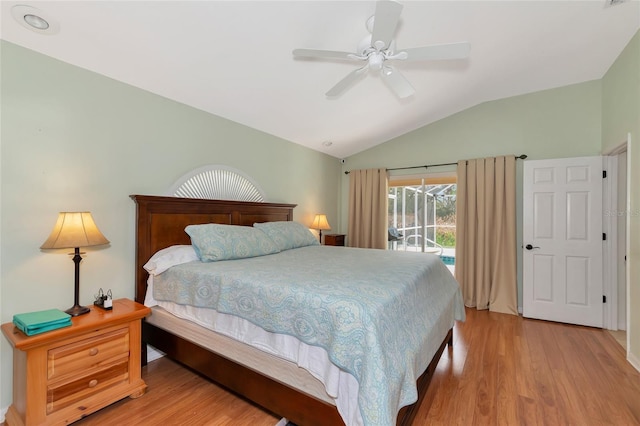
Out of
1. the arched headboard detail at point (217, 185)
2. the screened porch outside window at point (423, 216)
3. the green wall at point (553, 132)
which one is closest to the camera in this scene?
the green wall at point (553, 132)

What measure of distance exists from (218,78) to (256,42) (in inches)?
22.2

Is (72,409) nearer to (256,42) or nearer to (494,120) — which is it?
(256,42)

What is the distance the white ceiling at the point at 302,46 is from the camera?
188cm

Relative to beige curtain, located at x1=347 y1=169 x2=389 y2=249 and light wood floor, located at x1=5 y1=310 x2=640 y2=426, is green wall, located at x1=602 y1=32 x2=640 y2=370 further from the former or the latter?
beige curtain, located at x1=347 y1=169 x2=389 y2=249

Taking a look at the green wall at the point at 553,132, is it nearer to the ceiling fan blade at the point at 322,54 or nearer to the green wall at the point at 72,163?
the ceiling fan blade at the point at 322,54

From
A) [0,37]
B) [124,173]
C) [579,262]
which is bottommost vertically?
[579,262]

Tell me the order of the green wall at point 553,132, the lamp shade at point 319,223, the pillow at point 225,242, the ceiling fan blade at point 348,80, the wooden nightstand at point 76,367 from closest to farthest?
the wooden nightstand at point 76,367, the ceiling fan blade at point 348,80, the pillow at point 225,242, the green wall at point 553,132, the lamp shade at point 319,223

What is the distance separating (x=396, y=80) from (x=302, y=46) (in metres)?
0.80

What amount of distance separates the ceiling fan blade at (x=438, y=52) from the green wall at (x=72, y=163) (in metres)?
2.11

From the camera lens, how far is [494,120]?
4043mm

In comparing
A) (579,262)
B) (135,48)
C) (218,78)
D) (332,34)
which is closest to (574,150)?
(579,262)

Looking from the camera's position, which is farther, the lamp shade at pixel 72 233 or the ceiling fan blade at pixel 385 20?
the lamp shade at pixel 72 233

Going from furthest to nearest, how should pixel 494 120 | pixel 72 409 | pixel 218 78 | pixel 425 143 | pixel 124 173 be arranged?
pixel 425 143, pixel 494 120, pixel 218 78, pixel 124 173, pixel 72 409

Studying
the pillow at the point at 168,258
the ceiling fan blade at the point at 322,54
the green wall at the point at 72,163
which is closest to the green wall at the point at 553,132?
the ceiling fan blade at the point at 322,54
